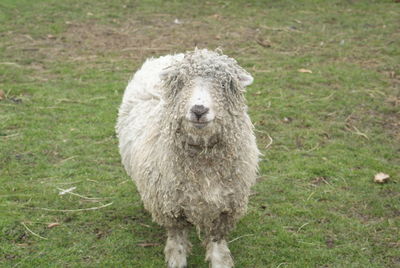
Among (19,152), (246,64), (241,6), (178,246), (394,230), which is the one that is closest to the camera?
(178,246)

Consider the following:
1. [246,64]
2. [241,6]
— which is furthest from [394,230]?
[241,6]

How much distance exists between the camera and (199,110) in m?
3.63

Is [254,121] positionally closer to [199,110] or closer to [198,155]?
[198,155]

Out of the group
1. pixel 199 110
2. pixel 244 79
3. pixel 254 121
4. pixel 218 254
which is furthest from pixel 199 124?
pixel 254 121

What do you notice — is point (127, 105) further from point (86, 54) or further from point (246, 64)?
point (86, 54)

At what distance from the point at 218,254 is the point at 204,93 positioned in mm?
1418

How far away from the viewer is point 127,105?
209 inches

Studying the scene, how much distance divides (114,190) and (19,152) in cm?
146

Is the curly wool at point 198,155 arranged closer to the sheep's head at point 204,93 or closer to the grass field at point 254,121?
the sheep's head at point 204,93

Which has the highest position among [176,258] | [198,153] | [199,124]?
[199,124]

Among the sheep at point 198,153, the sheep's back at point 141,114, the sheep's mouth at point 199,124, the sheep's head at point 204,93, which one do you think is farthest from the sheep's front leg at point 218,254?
the sheep's mouth at point 199,124

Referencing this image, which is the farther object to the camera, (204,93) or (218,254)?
(218,254)

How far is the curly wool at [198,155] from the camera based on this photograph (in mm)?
3914

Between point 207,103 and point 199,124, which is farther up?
point 207,103
